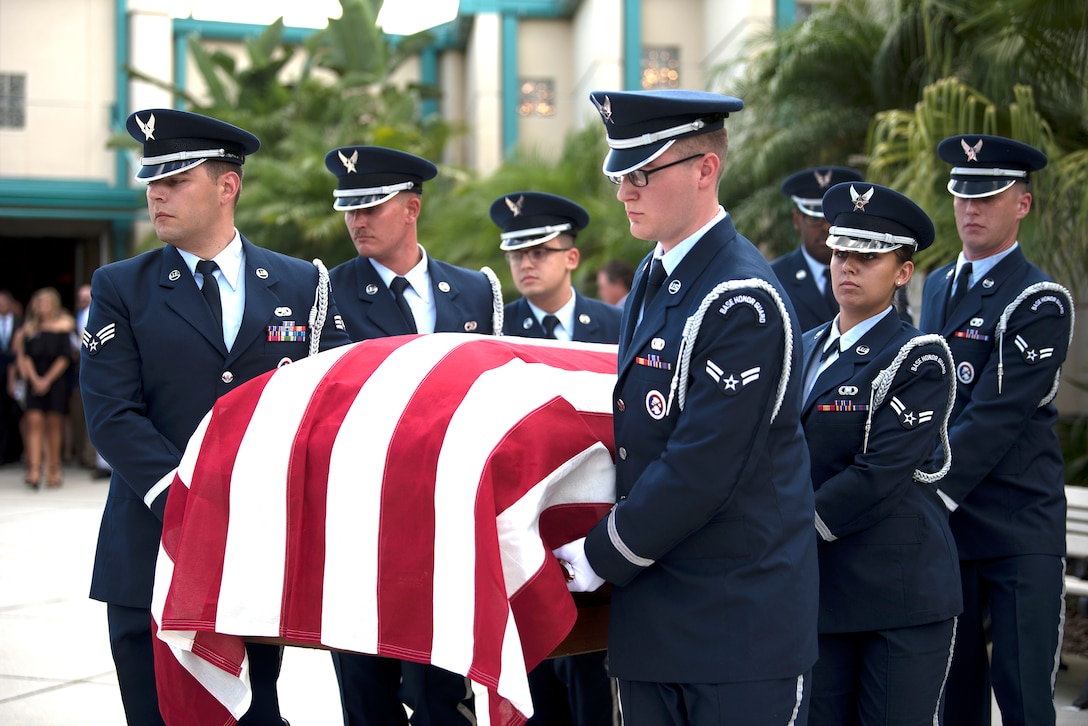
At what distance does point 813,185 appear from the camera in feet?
16.8

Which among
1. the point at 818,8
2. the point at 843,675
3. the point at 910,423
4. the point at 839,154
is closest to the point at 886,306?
the point at 910,423

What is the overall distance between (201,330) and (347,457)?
29.2 inches

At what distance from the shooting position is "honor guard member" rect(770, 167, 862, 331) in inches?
194

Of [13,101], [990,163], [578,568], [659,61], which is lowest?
[578,568]

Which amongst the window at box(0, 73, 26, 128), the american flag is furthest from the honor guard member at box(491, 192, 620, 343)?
the window at box(0, 73, 26, 128)

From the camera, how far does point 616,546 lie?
2133 mm

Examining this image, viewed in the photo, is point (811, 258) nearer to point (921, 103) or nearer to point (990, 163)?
point (990, 163)

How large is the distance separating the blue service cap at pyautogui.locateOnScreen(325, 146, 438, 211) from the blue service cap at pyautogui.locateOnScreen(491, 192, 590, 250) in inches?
25.4

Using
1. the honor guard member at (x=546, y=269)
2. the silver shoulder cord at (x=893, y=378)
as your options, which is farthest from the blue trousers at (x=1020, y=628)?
the honor guard member at (x=546, y=269)

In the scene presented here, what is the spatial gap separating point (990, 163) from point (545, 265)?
1652 millimetres

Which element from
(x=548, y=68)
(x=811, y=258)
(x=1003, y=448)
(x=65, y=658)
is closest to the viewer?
(x=1003, y=448)

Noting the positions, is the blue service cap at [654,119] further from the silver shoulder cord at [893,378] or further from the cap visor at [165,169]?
the cap visor at [165,169]

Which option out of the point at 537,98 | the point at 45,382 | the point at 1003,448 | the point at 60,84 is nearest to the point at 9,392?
the point at 45,382

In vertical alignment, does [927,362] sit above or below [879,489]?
above
